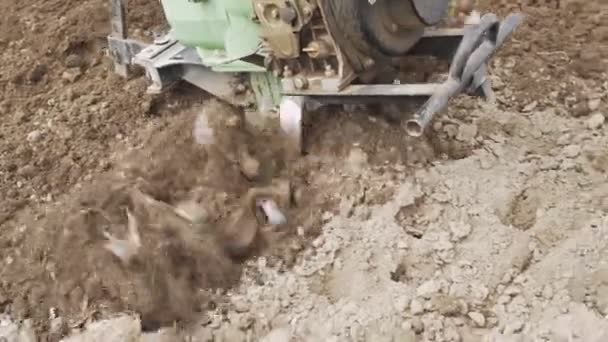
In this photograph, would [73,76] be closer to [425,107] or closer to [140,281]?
[140,281]

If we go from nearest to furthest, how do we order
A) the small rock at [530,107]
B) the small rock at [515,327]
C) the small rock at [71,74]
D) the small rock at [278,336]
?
the small rock at [515,327]
the small rock at [278,336]
the small rock at [530,107]
the small rock at [71,74]

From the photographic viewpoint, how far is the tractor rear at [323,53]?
9.24 ft

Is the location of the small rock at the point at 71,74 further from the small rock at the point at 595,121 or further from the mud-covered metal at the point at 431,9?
the small rock at the point at 595,121

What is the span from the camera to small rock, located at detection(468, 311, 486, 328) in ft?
8.52

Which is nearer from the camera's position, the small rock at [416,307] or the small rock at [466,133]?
the small rock at [416,307]

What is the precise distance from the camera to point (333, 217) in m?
2.92

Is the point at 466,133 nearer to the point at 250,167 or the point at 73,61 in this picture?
the point at 250,167

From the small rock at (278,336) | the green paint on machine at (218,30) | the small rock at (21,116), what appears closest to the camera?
the small rock at (278,336)

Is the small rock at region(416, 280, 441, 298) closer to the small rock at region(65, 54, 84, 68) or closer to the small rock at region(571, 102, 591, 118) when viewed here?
the small rock at region(571, 102, 591, 118)

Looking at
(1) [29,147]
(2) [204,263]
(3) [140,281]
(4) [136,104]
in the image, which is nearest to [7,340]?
(3) [140,281]

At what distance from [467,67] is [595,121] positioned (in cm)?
60

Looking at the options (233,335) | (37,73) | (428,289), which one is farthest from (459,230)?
(37,73)

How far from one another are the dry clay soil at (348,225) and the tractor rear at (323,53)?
0.13 meters

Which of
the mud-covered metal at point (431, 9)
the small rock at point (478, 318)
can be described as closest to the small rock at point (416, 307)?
the small rock at point (478, 318)
